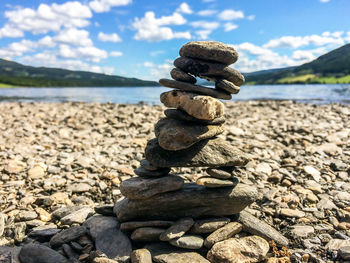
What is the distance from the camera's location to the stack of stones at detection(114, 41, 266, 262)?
748cm

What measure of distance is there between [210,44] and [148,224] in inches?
199

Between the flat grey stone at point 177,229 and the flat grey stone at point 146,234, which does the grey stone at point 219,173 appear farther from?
the flat grey stone at point 146,234

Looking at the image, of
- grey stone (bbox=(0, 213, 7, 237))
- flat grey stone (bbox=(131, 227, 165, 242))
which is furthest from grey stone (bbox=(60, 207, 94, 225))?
flat grey stone (bbox=(131, 227, 165, 242))

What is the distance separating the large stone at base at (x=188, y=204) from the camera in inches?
306

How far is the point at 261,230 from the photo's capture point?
25.0 feet

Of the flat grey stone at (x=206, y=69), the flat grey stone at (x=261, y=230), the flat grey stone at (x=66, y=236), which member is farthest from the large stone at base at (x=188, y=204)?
the flat grey stone at (x=206, y=69)

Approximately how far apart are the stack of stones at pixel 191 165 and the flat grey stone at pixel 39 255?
1.74 m

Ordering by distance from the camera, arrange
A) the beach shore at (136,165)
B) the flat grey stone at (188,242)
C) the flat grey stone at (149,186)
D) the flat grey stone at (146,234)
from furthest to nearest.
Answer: the beach shore at (136,165) → the flat grey stone at (149,186) → the flat grey stone at (146,234) → the flat grey stone at (188,242)

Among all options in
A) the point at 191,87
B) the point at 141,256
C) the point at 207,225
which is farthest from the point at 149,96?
the point at 141,256

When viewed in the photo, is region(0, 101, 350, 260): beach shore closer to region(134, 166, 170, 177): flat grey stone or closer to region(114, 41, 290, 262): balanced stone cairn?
region(114, 41, 290, 262): balanced stone cairn

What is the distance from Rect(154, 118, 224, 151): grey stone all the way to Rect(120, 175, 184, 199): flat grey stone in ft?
2.85

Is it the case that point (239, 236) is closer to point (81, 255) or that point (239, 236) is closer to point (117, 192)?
point (81, 255)

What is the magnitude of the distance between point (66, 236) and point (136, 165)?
6192 millimetres

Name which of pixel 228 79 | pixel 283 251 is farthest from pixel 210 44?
pixel 283 251
